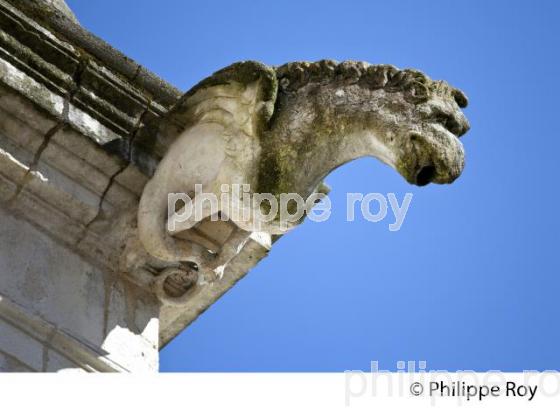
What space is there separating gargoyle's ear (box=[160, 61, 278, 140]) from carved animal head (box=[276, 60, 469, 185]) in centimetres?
10

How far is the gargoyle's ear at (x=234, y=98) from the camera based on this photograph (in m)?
6.33

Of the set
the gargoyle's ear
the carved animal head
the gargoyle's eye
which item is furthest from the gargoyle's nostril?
the gargoyle's ear

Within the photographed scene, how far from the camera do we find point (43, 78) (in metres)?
6.48

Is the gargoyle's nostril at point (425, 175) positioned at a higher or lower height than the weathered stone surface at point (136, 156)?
lower

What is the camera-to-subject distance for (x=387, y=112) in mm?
6227

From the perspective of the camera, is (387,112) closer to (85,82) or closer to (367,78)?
(367,78)

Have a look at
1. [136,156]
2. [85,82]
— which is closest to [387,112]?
[136,156]

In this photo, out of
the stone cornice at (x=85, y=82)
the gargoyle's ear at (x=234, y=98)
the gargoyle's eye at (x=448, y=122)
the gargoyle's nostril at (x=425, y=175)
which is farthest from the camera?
the stone cornice at (x=85, y=82)

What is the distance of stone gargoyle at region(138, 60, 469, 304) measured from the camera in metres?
6.16

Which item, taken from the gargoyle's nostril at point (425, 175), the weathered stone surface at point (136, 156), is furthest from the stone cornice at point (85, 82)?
the gargoyle's nostril at point (425, 175)

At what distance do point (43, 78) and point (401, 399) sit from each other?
2.04 meters

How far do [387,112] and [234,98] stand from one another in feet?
2.04

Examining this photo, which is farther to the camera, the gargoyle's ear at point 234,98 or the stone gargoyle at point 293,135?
the gargoyle's ear at point 234,98

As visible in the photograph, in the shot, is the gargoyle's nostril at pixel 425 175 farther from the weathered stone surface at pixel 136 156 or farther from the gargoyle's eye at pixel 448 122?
the gargoyle's eye at pixel 448 122
